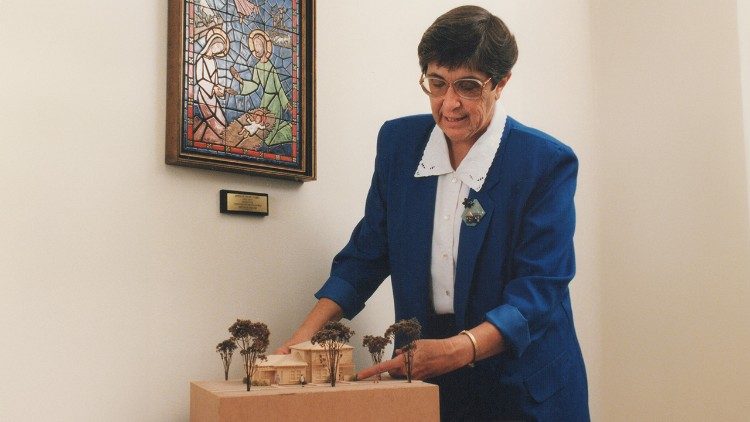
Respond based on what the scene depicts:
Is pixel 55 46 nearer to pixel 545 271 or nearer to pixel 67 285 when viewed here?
pixel 67 285

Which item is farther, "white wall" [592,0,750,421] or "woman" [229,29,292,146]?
"white wall" [592,0,750,421]

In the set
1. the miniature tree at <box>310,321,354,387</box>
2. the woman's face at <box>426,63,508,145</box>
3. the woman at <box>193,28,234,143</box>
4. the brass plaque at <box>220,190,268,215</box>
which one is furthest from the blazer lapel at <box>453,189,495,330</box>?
the woman at <box>193,28,234,143</box>

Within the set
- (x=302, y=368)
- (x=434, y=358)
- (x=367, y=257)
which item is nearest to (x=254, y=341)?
(x=302, y=368)

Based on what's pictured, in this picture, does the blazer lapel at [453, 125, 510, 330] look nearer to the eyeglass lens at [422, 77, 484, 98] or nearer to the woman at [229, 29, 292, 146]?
the eyeglass lens at [422, 77, 484, 98]

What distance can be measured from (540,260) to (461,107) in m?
0.44

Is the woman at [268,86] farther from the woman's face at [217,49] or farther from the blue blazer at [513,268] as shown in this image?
the blue blazer at [513,268]

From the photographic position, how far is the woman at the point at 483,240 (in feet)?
6.90

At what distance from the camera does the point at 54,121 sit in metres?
1.97

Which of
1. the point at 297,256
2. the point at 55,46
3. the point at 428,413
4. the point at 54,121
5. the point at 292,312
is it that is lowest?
the point at 428,413

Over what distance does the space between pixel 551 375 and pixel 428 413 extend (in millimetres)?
581

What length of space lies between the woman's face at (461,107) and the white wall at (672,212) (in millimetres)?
1452

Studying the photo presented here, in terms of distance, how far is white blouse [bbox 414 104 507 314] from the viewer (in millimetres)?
2211

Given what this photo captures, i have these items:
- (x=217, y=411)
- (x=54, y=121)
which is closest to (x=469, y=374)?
(x=217, y=411)

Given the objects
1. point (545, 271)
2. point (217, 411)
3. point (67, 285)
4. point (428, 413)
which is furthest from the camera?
point (545, 271)
